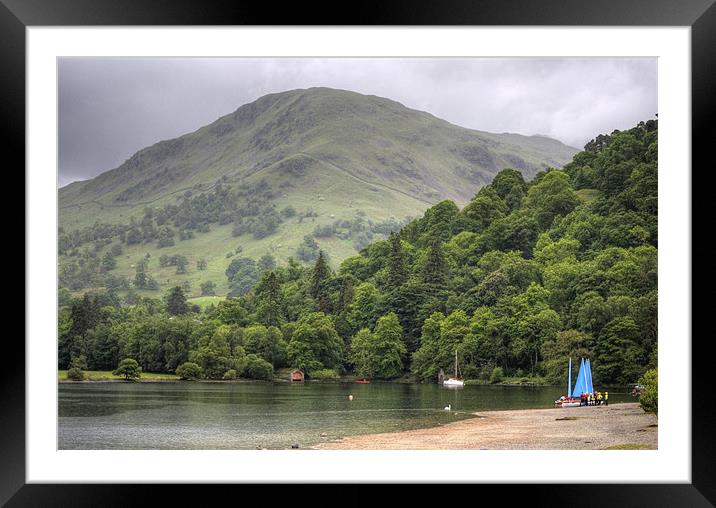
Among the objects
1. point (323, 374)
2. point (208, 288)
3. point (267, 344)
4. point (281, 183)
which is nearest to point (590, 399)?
point (323, 374)

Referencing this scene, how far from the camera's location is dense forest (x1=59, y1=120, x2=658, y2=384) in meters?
27.1

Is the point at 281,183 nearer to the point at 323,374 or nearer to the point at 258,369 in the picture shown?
the point at 258,369

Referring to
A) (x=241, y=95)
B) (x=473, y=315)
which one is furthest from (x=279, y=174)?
(x=473, y=315)

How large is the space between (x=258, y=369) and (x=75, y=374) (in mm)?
6459

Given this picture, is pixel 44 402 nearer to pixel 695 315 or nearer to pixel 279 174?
pixel 695 315

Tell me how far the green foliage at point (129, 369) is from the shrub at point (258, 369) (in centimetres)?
370

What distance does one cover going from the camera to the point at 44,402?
4902 mm

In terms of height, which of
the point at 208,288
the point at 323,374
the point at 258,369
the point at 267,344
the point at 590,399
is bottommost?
the point at 323,374

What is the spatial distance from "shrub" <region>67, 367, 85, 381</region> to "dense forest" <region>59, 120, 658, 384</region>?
0.31 m

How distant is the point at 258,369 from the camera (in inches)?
1204

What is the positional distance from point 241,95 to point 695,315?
44.9 meters

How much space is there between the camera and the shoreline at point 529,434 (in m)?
13.7

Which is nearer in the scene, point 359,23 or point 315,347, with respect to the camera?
point 359,23

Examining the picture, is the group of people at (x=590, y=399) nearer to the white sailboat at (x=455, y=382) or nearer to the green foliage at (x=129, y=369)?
the white sailboat at (x=455, y=382)
